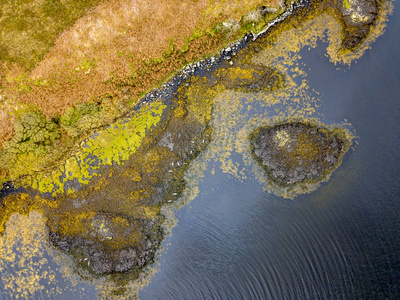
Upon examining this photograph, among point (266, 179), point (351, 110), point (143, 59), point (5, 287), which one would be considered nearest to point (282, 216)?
point (266, 179)

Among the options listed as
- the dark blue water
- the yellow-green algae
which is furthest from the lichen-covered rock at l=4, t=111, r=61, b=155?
the dark blue water

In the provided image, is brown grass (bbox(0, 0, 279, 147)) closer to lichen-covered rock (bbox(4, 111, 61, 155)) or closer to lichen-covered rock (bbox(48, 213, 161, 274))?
lichen-covered rock (bbox(4, 111, 61, 155))

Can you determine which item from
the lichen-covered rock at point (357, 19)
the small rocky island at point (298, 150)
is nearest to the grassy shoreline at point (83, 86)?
the lichen-covered rock at point (357, 19)

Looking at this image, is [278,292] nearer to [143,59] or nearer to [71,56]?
[143,59]

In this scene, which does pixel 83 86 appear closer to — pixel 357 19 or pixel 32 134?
pixel 32 134

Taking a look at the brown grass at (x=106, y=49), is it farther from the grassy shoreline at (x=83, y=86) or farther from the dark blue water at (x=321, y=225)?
the dark blue water at (x=321, y=225)

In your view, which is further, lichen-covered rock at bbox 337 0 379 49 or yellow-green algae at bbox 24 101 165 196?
yellow-green algae at bbox 24 101 165 196
